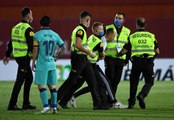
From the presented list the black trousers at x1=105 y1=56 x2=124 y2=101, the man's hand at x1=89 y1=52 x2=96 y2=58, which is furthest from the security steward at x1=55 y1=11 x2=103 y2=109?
the black trousers at x1=105 y1=56 x2=124 y2=101

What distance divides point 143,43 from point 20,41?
2762mm

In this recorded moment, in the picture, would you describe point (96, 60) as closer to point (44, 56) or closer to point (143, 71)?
point (143, 71)

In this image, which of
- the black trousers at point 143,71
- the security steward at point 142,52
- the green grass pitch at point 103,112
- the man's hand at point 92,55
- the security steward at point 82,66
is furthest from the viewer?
the black trousers at point 143,71

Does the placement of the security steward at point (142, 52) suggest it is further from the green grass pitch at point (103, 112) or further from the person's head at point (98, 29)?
the person's head at point (98, 29)

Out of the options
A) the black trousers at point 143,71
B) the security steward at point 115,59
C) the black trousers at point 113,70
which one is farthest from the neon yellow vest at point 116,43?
the black trousers at point 143,71

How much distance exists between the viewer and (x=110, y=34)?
21031mm

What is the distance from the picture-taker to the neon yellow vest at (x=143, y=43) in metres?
20.1

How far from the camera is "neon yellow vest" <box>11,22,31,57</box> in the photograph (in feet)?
63.7

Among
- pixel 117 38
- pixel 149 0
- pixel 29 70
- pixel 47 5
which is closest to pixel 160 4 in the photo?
pixel 149 0

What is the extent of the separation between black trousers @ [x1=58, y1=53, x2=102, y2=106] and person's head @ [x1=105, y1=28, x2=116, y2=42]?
1.69 m

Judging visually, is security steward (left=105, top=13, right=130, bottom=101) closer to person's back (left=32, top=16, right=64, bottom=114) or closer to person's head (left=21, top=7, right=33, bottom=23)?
person's head (left=21, top=7, right=33, bottom=23)

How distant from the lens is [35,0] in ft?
113

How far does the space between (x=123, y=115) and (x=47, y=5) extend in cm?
1632

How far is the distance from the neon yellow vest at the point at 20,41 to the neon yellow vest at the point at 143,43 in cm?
247
